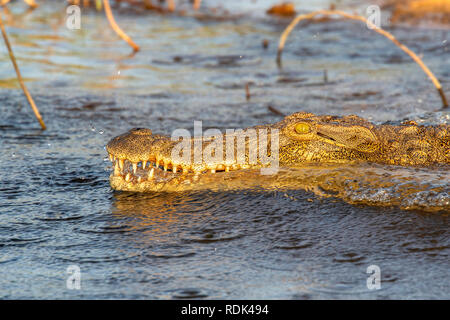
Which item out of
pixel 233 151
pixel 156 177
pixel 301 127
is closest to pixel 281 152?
pixel 301 127

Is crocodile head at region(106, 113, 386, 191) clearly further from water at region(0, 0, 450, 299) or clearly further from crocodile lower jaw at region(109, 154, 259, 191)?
water at region(0, 0, 450, 299)

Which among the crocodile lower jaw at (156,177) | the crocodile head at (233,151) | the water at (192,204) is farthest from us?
the crocodile lower jaw at (156,177)

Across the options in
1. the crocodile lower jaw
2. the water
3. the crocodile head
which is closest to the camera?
the water

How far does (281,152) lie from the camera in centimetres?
532

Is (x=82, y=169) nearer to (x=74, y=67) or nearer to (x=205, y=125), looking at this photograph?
(x=205, y=125)

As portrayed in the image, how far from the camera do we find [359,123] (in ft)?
18.0

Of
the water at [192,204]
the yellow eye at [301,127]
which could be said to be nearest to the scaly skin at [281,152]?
the yellow eye at [301,127]

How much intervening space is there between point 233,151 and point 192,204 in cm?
51

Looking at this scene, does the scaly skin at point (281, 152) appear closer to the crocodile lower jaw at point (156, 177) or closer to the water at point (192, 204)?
the crocodile lower jaw at point (156, 177)

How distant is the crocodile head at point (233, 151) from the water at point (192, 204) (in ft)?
0.48

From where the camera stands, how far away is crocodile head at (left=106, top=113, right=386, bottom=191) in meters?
5.05

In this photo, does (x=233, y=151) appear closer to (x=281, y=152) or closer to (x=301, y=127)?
(x=281, y=152)

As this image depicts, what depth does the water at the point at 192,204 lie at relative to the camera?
12.8ft

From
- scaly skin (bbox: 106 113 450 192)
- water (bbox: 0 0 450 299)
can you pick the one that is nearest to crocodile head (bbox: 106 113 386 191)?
scaly skin (bbox: 106 113 450 192)
